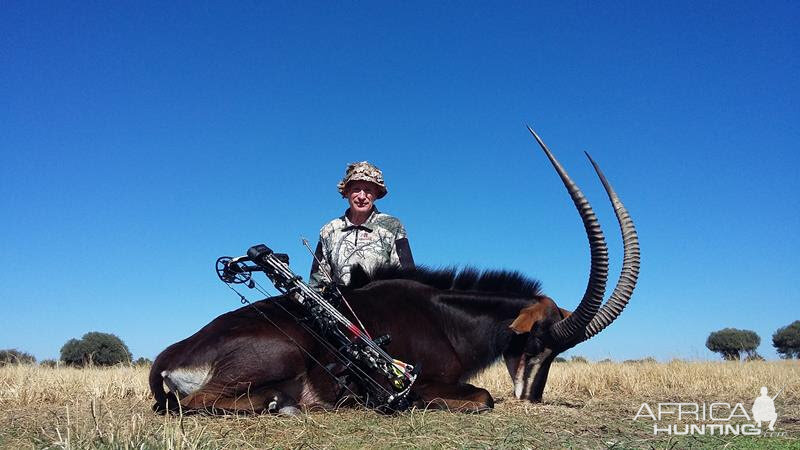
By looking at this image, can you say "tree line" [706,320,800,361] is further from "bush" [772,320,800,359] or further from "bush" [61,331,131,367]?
"bush" [61,331,131,367]

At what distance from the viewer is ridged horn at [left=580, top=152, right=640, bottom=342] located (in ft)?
18.7

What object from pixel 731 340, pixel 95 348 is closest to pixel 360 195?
pixel 95 348

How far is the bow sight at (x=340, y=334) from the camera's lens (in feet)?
16.2

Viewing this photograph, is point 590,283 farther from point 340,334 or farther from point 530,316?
point 340,334

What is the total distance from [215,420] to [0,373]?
6.24 metres

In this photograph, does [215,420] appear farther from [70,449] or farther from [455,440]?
[455,440]

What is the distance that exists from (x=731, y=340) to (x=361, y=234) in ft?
111

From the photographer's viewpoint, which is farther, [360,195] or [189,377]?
[360,195]

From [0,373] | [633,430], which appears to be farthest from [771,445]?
[0,373]

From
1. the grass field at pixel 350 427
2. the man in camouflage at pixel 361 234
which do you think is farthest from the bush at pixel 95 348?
the man in camouflage at pixel 361 234

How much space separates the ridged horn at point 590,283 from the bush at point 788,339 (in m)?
35.7

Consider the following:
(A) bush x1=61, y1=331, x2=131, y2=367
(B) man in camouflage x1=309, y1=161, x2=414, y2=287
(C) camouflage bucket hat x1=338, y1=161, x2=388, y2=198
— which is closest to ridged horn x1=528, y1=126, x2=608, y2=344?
(B) man in camouflage x1=309, y1=161, x2=414, y2=287

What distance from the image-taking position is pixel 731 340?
1368 inches

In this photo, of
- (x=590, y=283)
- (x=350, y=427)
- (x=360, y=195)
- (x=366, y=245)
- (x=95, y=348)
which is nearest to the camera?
(x=350, y=427)
